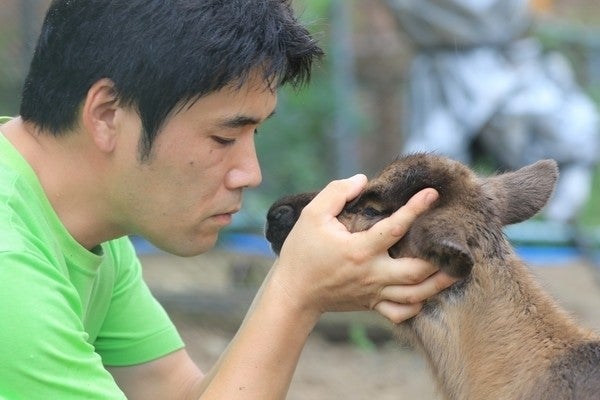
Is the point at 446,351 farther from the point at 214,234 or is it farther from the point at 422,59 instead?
the point at 422,59

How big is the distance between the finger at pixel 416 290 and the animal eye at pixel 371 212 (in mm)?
332

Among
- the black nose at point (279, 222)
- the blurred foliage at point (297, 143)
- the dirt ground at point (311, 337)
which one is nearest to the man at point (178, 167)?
the black nose at point (279, 222)

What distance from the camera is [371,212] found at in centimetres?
385

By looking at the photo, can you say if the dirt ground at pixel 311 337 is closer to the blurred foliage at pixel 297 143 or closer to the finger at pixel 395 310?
the blurred foliage at pixel 297 143

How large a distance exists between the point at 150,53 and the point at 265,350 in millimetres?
999

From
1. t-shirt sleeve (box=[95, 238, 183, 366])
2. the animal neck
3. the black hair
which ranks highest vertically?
the black hair

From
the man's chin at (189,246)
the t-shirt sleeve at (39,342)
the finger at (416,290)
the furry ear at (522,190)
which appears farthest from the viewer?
the furry ear at (522,190)

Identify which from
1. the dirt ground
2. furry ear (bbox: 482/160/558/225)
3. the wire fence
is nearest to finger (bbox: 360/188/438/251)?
furry ear (bbox: 482/160/558/225)

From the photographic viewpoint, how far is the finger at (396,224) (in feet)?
11.4

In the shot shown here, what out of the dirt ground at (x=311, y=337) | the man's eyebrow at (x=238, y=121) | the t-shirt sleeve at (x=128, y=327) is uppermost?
the man's eyebrow at (x=238, y=121)

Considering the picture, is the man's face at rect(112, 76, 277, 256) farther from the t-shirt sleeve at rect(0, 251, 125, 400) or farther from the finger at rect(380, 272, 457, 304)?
the finger at rect(380, 272, 457, 304)

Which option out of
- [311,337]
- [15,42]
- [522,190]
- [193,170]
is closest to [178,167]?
[193,170]

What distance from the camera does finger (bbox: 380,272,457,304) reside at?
358 centimetres

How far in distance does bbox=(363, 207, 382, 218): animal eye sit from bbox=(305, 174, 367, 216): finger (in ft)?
0.39
